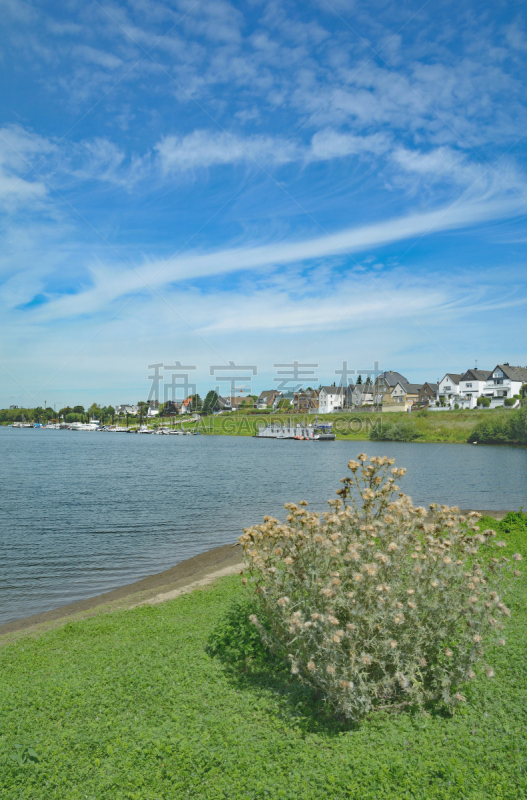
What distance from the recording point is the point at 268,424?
12275cm

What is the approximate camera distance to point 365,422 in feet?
369

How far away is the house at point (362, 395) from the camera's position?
137 meters

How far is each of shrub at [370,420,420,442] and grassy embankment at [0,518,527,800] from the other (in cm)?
8695

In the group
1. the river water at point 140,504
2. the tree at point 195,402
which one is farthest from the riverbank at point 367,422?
the river water at point 140,504

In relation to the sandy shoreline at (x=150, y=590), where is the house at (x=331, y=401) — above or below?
above

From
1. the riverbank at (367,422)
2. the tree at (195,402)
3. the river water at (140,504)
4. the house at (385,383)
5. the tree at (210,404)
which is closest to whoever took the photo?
the river water at (140,504)

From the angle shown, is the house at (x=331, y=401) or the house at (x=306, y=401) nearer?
the house at (x=331, y=401)

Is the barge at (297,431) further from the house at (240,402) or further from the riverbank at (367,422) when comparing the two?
the house at (240,402)

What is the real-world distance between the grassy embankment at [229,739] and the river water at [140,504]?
26.6 feet

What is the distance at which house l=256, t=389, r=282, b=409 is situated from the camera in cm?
16325

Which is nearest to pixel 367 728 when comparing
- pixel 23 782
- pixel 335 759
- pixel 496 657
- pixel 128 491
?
pixel 335 759

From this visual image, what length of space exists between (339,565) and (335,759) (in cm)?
195

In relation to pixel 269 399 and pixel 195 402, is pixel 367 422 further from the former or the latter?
pixel 195 402

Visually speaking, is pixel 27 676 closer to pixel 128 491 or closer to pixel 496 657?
pixel 496 657
